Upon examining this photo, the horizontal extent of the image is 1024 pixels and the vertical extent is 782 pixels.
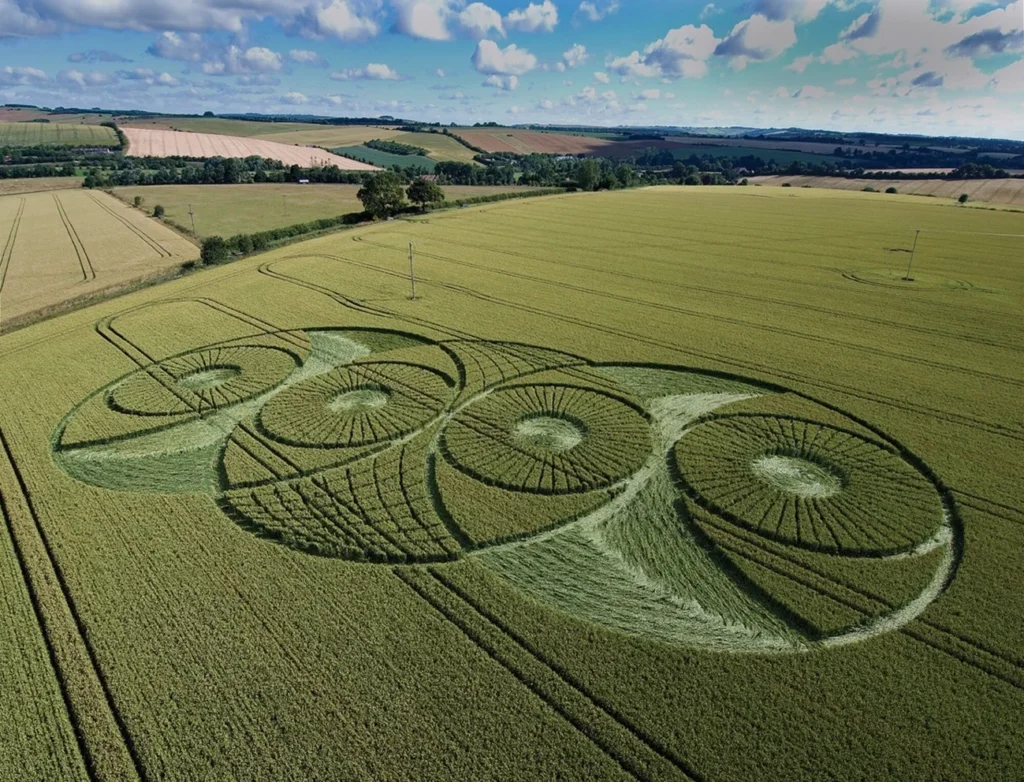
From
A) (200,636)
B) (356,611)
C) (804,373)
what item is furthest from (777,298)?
(200,636)

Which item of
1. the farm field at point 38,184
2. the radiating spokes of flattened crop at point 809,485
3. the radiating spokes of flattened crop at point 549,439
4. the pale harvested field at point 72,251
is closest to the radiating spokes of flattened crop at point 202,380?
the radiating spokes of flattened crop at point 549,439

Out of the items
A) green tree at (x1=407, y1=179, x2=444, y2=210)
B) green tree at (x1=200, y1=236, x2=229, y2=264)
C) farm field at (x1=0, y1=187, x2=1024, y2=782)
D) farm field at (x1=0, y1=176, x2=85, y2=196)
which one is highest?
green tree at (x1=407, y1=179, x2=444, y2=210)

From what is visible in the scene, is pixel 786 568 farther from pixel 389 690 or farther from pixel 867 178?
pixel 867 178

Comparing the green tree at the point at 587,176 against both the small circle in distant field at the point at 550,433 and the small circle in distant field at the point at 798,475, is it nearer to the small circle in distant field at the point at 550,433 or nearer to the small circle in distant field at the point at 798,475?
the small circle in distant field at the point at 550,433

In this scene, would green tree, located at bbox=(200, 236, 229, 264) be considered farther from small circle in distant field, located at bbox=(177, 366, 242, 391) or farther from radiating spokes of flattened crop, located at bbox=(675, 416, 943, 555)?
radiating spokes of flattened crop, located at bbox=(675, 416, 943, 555)

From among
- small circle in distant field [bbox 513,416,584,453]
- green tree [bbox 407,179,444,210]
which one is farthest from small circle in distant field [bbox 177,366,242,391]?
green tree [bbox 407,179,444,210]

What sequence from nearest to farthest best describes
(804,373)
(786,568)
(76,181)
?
1. (786,568)
2. (804,373)
3. (76,181)
